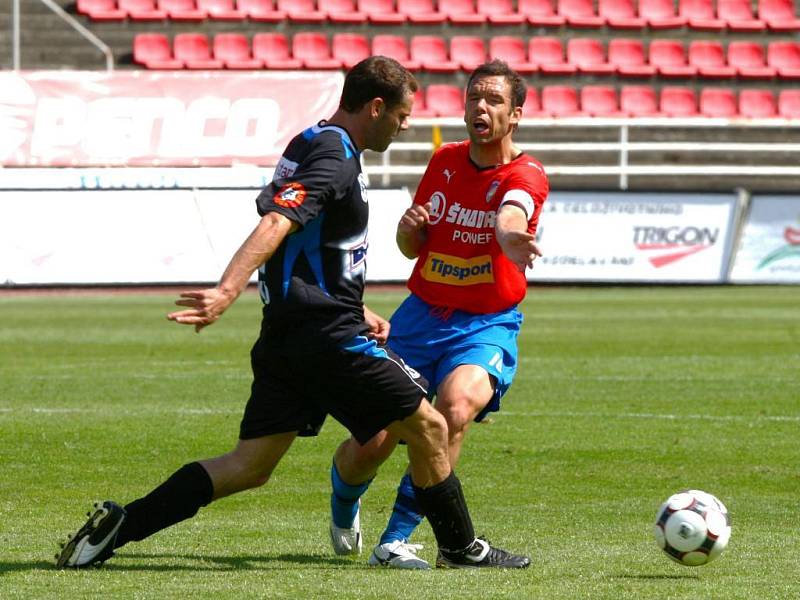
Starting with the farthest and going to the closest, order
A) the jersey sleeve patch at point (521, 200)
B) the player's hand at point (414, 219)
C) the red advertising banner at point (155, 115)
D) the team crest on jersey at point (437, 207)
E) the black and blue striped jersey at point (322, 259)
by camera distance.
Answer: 1. the red advertising banner at point (155, 115)
2. the team crest on jersey at point (437, 207)
3. the player's hand at point (414, 219)
4. the jersey sleeve patch at point (521, 200)
5. the black and blue striped jersey at point (322, 259)

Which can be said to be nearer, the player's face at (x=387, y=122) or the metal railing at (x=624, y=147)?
the player's face at (x=387, y=122)

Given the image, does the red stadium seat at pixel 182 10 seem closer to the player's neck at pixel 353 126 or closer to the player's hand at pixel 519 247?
the player's hand at pixel 519 247

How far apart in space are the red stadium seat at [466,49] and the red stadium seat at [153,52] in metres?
4.96

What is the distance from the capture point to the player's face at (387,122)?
5.45 m

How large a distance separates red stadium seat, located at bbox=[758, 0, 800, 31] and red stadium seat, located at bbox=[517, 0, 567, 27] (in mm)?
3965

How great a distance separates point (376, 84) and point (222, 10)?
2211cm

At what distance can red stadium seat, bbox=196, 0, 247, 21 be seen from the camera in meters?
26.6

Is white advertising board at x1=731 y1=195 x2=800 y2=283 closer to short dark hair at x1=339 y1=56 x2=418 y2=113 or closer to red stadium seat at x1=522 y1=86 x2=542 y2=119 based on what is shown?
red stadium seat at x1=522 y1=86 x2=542 y2=119

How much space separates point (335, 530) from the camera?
607cm

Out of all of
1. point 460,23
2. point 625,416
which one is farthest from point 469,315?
point 460,23

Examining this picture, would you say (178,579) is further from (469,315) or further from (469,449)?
(469,449)

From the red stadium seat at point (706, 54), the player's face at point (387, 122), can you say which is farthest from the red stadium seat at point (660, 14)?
the player's face at point (387, 122)

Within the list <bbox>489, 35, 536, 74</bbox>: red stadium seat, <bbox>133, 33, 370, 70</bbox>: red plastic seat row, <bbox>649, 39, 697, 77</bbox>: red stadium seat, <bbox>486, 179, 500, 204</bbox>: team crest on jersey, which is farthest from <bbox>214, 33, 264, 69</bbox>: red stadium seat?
→ <bbox>486, 179, 500, 204</bbox>: team crest on jersey

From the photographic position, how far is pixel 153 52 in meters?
26.1
